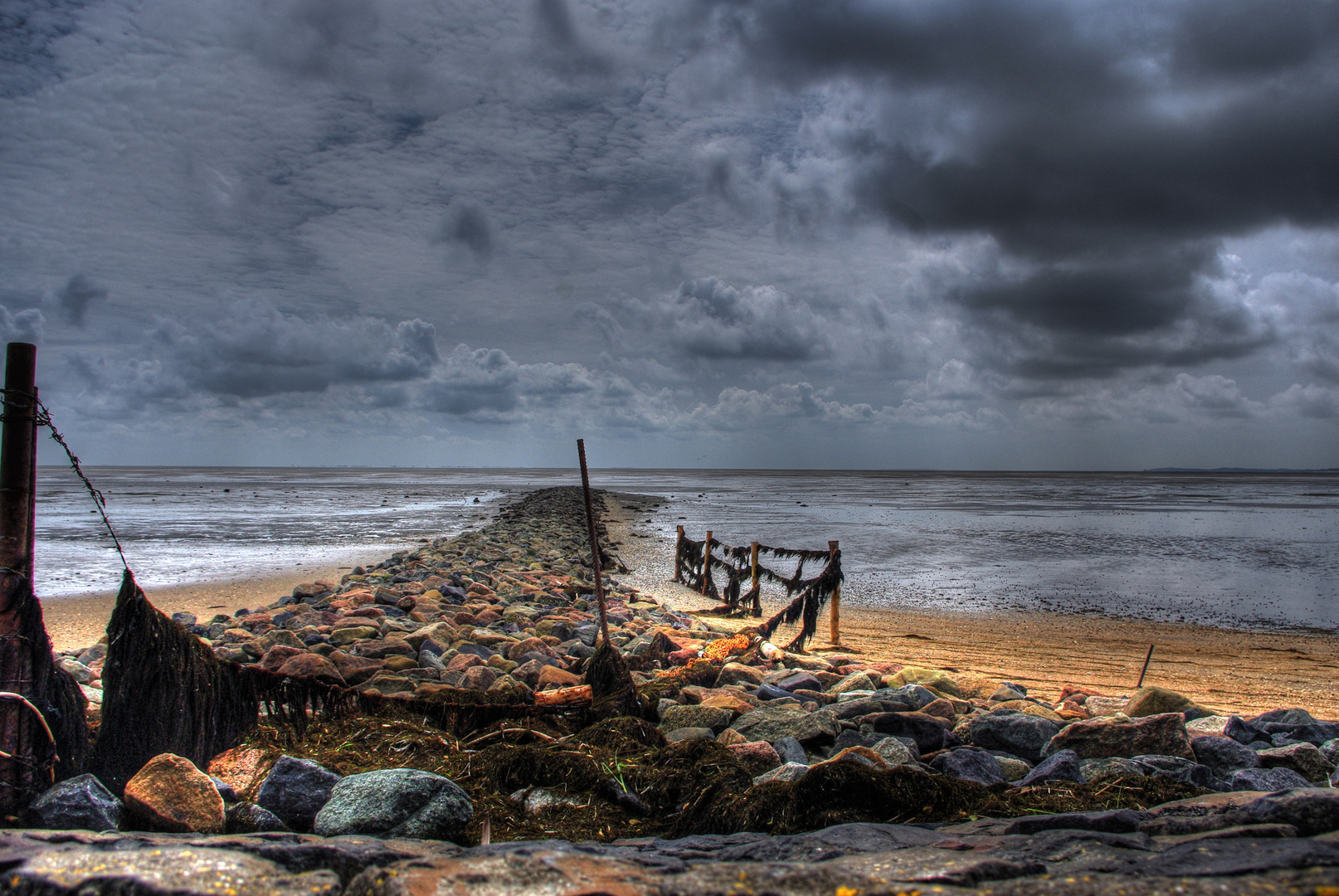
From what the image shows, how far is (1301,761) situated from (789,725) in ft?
10.9

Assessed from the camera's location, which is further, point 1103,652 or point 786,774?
point 1103,652

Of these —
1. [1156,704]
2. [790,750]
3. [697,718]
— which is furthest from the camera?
[1156,704]

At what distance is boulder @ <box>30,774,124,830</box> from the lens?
10.6ft

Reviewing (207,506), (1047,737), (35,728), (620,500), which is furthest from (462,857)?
(620,500)

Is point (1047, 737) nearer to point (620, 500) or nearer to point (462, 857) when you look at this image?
point (462, 857)

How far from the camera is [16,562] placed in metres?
3.51

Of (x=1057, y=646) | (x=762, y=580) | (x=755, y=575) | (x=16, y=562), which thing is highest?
(x=16, y=562)

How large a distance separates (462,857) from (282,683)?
2.65m

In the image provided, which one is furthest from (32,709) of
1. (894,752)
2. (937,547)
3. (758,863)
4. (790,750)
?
(937,547)

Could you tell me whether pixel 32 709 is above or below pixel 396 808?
above

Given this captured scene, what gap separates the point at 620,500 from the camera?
54656 millimetres

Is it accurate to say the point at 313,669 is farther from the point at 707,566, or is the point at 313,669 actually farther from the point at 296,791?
the point at 707,566

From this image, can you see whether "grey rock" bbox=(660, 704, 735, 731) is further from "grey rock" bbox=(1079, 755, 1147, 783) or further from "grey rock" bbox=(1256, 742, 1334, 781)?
"grey rock" bbox=(1256, 742, 1334, 781)

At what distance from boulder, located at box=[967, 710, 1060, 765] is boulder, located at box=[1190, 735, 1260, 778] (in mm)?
845
